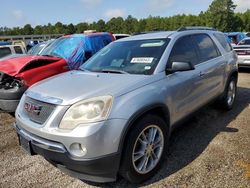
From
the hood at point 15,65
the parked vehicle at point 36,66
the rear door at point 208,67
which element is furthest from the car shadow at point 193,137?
the hood at point 15,65

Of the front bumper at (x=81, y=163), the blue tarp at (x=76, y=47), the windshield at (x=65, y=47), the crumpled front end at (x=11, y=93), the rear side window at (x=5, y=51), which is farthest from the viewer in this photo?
the rear side window at (x=5, y=51)

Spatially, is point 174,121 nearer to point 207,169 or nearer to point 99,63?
point 207,169

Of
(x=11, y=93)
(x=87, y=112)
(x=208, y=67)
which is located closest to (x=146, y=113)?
(x=87, y=112)

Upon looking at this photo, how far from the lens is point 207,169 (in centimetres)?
369

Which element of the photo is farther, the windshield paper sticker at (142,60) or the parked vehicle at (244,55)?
A: the parked vehicle at (244,55)

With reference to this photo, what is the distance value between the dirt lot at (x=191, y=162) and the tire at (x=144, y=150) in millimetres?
154

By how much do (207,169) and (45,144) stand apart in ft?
6.65

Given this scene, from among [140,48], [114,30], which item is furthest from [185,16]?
[140,48]

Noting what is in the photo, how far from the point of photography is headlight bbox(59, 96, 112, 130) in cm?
296

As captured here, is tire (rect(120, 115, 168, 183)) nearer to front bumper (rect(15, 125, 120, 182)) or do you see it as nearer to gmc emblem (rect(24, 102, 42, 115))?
front bumper (rect(15, 125, 120, 182))

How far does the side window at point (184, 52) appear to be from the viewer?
4.14m

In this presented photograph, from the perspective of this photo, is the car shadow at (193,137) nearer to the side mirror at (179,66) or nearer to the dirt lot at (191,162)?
the dirt lot at (191,162)

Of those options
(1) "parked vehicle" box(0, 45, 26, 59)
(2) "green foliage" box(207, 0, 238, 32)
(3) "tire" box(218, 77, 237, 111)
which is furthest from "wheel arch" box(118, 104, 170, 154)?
(2) "green foliage" box(207, 0, 238, 32)

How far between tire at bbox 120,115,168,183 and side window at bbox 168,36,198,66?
3.08 feet
